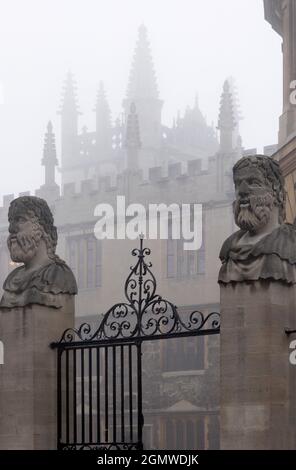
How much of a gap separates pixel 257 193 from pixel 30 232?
3.02m

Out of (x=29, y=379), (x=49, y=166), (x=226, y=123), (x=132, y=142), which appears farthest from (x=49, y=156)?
(x=29, y=379)

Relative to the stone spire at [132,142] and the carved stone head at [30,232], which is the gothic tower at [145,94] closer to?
the stone spire at [132,142]

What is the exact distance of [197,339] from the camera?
38531 millimetres

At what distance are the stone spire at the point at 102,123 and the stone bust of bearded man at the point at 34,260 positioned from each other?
8001 centimetres

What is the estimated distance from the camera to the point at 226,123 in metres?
41.7

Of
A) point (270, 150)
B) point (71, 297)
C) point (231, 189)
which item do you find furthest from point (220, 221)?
point (71, 297)

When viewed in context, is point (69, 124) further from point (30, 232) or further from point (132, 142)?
point (30, 232)

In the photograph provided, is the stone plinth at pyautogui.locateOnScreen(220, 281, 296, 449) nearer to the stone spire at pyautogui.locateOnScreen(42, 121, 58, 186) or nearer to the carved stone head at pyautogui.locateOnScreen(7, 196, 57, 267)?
the carved stone head at pyautogui.locateOnScreen(7, 196, 57, 267)

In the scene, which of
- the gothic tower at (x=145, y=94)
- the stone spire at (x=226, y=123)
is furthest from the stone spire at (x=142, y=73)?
the stone spire at (x=226, y=123)

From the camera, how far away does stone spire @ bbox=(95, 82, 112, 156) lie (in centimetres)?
9288

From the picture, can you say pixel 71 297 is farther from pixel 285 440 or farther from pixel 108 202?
pixel 108 202

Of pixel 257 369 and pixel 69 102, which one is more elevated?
pixel 69 102

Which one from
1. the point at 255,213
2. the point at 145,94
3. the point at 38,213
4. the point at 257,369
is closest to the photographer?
the point at 257,369

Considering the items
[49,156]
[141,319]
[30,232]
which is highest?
[49,156]
